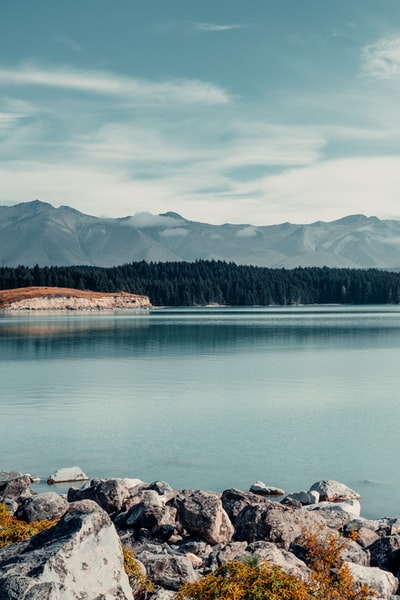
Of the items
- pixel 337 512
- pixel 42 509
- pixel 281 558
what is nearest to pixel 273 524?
pixel 281 558

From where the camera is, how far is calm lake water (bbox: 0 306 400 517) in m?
22.7

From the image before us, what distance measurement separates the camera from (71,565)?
23.4 feet

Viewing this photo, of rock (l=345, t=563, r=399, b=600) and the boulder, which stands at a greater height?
rock (l=345, t=563, r=399, b=600)

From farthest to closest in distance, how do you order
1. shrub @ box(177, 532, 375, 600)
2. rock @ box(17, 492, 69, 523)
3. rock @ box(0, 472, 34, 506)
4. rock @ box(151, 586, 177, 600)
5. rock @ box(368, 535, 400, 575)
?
rock @ box(0, 472, 34, 506)
rock @ box(17, 492, 69, 523)
rock @ box(368, 535, 400, 575)
rock @ box(151, 586, 177, 600)
shrub @ box(177, 532, 375, 600)

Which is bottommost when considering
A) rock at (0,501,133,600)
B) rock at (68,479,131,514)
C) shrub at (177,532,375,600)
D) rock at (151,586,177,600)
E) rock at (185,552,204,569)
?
rock at (68,479,131,514)

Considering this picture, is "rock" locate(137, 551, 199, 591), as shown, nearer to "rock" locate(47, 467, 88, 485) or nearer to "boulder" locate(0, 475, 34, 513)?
"boulder" locate(0, 475, 34, 513)

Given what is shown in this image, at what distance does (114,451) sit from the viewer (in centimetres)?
2495

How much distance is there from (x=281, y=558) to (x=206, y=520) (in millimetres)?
3030

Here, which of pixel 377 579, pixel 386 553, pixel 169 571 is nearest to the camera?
pixel 169 571

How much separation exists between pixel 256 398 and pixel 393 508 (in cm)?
1889

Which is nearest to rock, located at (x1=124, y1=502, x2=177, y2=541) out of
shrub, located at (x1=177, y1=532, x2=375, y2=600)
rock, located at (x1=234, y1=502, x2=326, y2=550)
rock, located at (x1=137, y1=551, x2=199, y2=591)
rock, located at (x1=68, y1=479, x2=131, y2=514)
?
rock, located at (x1=234, y1=502, x2=326, y2=550)

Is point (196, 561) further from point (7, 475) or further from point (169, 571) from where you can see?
point (7, 475)

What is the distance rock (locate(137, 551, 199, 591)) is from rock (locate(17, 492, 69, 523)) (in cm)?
473

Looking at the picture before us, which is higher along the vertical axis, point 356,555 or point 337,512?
point 356,555
